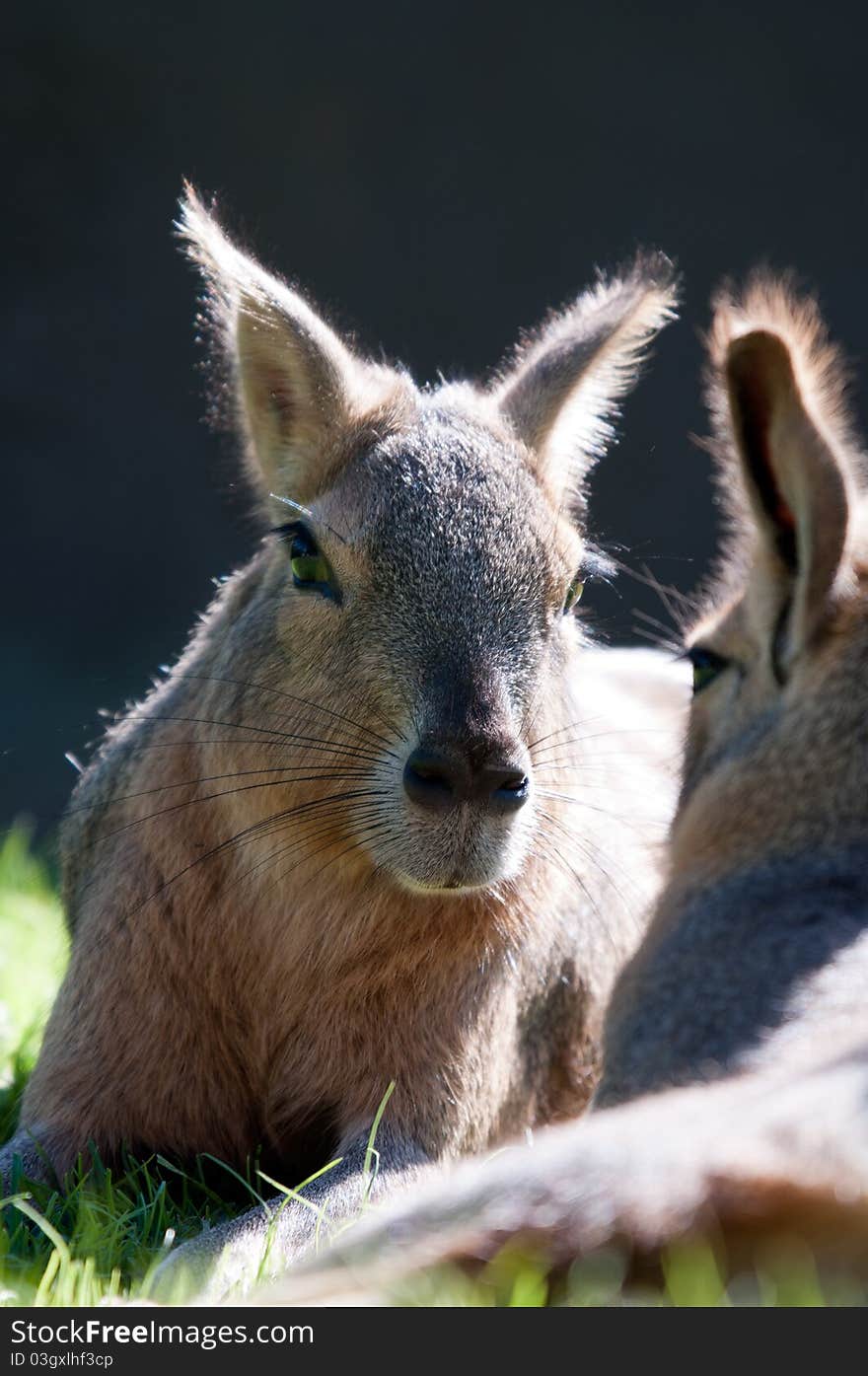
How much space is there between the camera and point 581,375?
3104 mm

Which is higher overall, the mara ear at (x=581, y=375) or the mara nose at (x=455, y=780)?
the mara ear at (x=581, y=375)

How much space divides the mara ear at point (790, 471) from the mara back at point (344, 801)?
1.23 ft

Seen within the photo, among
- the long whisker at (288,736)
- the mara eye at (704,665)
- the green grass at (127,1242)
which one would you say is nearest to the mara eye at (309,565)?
the long whisker at (288,736)

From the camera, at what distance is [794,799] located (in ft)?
7.91

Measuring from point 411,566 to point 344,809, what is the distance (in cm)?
38

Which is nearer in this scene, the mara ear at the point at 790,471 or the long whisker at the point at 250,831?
the mara ear at the point at 790,471

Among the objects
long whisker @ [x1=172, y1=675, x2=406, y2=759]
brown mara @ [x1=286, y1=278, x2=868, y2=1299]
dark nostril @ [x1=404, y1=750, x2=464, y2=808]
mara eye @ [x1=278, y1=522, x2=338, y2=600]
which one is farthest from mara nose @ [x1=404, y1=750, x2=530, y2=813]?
mara eye @ [x1=278, y1=522, x2=338, y2=600]

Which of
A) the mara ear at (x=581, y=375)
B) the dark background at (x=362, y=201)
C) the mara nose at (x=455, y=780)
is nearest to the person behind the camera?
the mara nose at (x=455, y=780)

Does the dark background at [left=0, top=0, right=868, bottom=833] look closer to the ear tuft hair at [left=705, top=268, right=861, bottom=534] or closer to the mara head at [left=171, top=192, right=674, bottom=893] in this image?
the mara head at [left=171, top=192, right=674, bottom=893]

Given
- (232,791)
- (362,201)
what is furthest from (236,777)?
(362,201)

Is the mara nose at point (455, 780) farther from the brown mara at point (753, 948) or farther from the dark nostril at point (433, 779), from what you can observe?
the brown mara at point (753, 948)

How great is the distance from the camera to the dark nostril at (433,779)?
238cm

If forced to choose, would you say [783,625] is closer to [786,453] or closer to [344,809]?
[786,453]

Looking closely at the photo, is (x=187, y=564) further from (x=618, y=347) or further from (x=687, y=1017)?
(x=687, y=1017)
